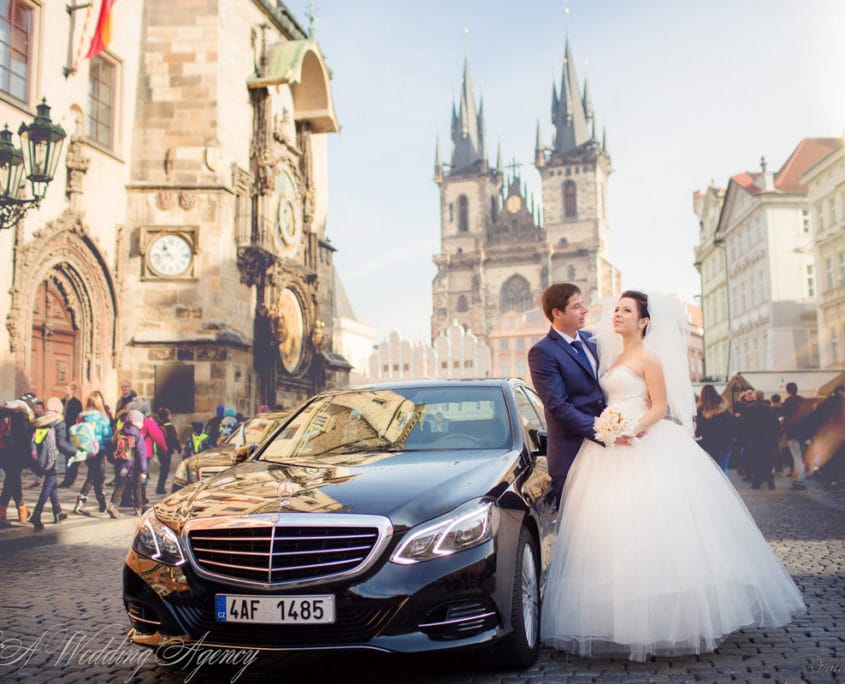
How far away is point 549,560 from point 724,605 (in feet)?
3.37

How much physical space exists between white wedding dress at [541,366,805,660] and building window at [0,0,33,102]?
546 inches

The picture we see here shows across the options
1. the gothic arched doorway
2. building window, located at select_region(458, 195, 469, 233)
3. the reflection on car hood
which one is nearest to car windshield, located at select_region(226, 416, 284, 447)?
the reflection on car hood

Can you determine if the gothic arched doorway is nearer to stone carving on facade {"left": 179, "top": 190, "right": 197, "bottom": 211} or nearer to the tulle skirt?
stone carving on facade {"left": 179, "top": 190, "right": 197, "bottom": 211}

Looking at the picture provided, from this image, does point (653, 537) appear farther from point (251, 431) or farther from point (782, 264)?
point (782, 264)

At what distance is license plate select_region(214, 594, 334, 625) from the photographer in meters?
3.78

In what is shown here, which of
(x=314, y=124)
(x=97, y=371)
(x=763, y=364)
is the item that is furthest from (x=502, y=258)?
(x=97, y=371)

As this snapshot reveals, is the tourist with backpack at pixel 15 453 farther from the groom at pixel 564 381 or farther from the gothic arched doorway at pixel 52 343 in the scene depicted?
the groom at pixel 564 381

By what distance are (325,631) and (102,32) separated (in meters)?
16.7

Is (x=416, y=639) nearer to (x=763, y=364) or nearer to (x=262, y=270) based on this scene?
(x=262, y=270)

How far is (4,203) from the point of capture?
1080 centimetres

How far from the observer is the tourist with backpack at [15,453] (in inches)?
425

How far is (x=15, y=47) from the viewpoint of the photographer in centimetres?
1571

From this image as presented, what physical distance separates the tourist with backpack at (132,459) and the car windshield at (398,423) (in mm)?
7737

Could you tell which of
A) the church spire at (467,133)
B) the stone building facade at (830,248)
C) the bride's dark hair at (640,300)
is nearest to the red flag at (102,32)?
the bride's dark hair at (640,300)
